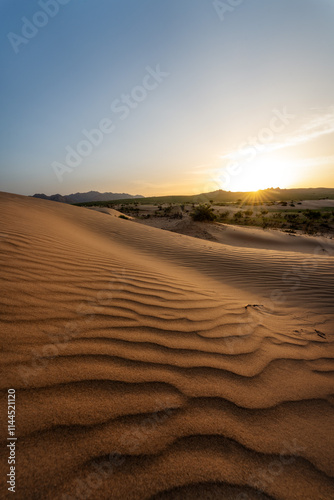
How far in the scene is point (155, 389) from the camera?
1.34 metres

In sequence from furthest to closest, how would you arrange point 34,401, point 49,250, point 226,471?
1. point 49,250
2. point 34,401
3. point 226,471

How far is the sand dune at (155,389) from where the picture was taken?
954 mm

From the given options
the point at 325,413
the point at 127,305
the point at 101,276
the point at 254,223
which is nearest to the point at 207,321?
the point at 127,305

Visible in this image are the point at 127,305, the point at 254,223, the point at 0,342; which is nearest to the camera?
the point at 0,342

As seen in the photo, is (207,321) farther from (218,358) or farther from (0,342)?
(0,342)

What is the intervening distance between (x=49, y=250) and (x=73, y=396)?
2.48 metres

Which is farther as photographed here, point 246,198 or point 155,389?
point 246,198

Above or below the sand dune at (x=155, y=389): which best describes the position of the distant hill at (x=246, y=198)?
above

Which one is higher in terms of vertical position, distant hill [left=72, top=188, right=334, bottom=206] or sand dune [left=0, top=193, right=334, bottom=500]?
distant hill [left=72, top=188, right=334, bottom=206]

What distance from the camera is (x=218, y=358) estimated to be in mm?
1735

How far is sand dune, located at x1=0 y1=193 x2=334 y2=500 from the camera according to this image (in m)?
0.95

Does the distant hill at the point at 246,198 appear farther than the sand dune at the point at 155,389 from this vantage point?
Yes

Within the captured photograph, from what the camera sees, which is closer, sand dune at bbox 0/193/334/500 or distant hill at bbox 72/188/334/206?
sand dune at bbox 0/193/334/500

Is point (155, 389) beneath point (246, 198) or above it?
beneath
